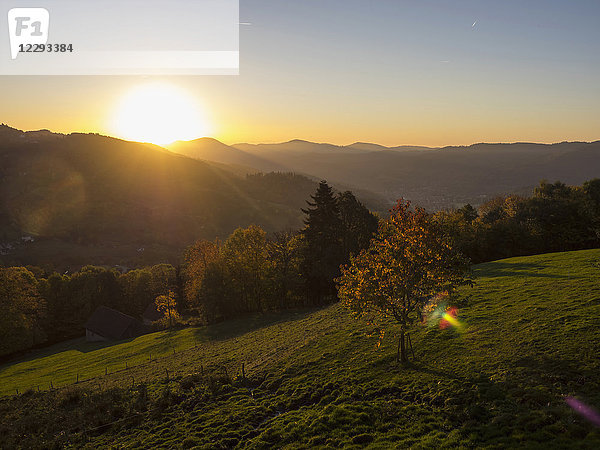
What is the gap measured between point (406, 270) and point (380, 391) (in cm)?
845

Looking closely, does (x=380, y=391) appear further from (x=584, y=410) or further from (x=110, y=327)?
(x=110, y=327)

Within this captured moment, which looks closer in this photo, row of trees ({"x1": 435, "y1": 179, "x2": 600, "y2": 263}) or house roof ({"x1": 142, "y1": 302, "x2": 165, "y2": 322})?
row of trees ({"x1": 435, "y1": 179, "x2": 600, "y2": 263})

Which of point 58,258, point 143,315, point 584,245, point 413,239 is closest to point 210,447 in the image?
point 413,239

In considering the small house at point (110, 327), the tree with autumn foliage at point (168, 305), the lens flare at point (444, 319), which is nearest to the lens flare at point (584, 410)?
the lens flare at point (444, 319)

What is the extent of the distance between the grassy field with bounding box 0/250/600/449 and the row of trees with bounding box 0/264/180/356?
4499 cm

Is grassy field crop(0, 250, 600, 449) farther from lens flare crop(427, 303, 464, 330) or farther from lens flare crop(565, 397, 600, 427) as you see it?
lens flare crop(427, 303, 464, 330)

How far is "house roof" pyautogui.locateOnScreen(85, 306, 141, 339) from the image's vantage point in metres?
83.1

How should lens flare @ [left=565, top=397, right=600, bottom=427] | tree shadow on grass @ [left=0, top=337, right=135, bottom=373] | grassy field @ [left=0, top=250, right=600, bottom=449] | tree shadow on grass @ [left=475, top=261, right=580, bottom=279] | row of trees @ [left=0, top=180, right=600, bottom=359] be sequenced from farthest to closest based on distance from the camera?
tree shadow on grass @ [left=0, top=337, right=135, bottom=373], row of trees @ [left=0, top=180, right=600, bottom=359], tree shadow on grass @ [left=475, top=261, right=580, bottom=279], grassy field @ [left=0, top=250, right=600, bottom=449], lens flare @ [left=565, top=397, right=600, bottom=427]

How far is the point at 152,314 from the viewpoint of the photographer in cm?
9706

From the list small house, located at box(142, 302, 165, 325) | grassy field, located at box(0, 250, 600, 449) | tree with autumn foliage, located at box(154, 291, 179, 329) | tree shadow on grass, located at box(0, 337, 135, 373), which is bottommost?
tree shadow on grass, located at box(0, 337, 135, 373)

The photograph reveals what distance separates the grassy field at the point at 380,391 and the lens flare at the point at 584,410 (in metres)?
0.29

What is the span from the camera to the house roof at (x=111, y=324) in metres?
83.1

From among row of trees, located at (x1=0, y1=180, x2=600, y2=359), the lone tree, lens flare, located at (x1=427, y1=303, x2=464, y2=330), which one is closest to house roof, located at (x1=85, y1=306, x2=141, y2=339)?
row of trees, located at (x1=0, y1=180, x2=600, y2=359)

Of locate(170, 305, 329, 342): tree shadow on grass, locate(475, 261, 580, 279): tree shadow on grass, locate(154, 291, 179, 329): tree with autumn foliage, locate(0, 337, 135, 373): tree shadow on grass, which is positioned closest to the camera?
locate(475, 261, 580, 279): tree shadow on grass
